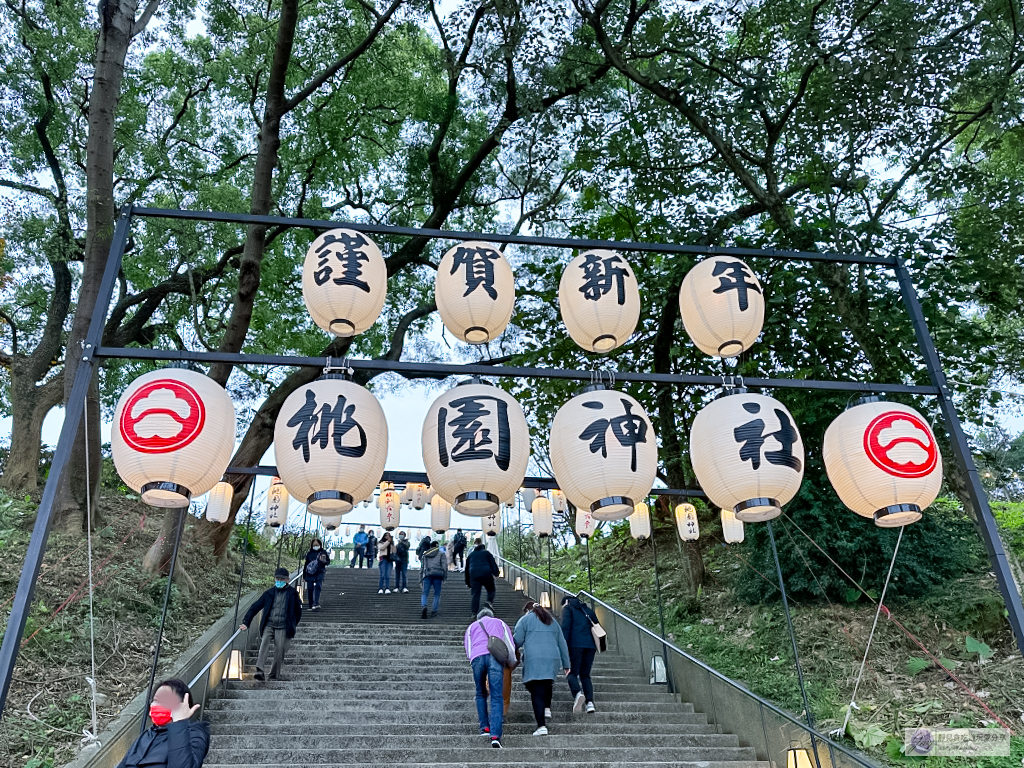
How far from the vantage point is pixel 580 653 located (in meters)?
8.28

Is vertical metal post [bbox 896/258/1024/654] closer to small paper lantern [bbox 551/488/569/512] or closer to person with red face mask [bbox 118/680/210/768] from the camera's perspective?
person with red face mask [bbox 118/680/210/768]

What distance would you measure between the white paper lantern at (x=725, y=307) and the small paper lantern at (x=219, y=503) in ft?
33.5

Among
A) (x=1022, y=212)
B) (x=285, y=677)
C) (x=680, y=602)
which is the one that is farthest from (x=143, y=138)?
(x=1022, y=212)

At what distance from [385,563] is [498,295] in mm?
11935

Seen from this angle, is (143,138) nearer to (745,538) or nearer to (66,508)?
(66,508)

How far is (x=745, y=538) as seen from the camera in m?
11.3

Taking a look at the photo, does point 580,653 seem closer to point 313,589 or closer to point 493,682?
point 493,682

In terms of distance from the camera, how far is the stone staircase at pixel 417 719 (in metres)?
6.78

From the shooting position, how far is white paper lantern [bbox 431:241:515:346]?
5.89m

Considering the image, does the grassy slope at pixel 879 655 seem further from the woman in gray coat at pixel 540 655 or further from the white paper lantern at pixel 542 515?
the white paper lantern at pixel 542 515

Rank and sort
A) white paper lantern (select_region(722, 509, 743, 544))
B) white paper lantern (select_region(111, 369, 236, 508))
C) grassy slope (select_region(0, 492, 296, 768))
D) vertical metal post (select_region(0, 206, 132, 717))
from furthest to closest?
white paper lantern (select_region(722, 509, 743, 544)) → grassy slope (select_region(0, 492, 296, 768)) → white paper lantern (select_region(111, 369, 236, 508)) → vertical metal post (select_region(0, 206, 132, 717))

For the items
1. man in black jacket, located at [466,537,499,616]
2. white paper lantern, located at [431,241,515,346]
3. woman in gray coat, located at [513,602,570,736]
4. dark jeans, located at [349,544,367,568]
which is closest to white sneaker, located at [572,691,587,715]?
woman in gray coat, located at [513,602,570,736]

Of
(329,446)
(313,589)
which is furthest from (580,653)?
(313,589)

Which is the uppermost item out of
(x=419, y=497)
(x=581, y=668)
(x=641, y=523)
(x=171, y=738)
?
(x=419, y=497)
